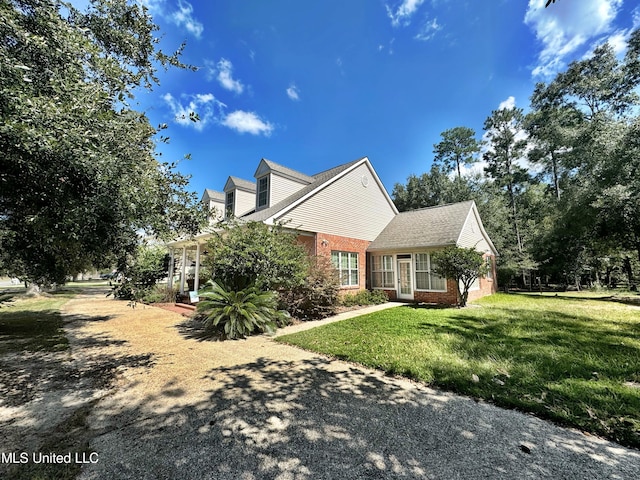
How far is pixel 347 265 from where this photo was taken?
13898 millimetres

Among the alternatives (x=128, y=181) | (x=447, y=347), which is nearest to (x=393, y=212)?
(x=447, y=347)

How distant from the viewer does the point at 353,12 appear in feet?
31.6

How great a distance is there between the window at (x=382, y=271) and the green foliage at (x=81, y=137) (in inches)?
438

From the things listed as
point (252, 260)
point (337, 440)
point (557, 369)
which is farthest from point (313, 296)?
point (337, 440)

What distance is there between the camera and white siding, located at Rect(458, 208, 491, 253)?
13652 millimetres

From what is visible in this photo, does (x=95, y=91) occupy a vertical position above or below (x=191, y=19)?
below

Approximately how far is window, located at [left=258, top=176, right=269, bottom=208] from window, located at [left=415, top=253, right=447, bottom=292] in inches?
326

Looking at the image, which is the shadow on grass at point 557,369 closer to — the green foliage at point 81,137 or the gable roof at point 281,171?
the green foliage at point 81,137

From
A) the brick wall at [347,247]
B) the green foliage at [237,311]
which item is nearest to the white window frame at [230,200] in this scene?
the brick wall at [347,247]

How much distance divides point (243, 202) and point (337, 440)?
15.3 meters

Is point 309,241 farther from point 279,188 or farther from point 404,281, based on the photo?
point 404,281

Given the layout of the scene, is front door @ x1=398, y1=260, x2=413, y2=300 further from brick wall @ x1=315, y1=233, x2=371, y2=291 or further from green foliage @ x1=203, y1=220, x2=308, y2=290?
green foliage @ x1=203, y1=220, x2=308, y2=290

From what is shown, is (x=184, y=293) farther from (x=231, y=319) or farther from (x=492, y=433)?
(x=492, y=433)

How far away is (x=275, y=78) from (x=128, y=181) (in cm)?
1062
